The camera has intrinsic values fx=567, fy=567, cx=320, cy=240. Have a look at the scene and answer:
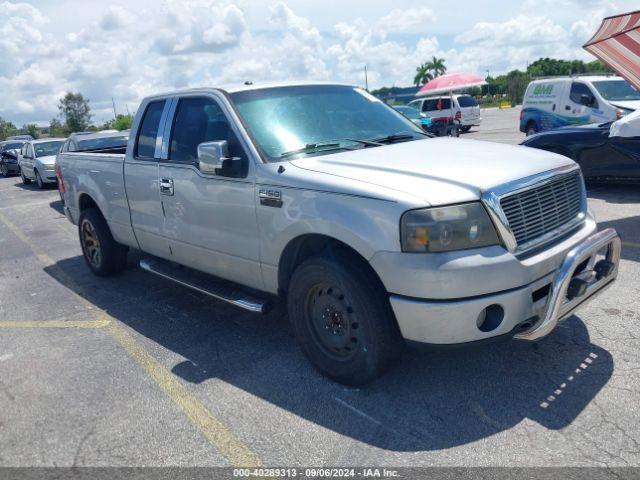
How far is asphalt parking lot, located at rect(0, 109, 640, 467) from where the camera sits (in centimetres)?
297

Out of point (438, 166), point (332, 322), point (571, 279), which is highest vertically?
point (438, 166)

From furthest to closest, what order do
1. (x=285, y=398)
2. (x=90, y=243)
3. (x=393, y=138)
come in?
(x=90, y=243) → (x=393, y=138) → (x=285, y=398)

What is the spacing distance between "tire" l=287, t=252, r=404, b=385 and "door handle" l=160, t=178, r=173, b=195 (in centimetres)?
165

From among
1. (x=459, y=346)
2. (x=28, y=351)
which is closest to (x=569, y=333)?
(x=459, y=346)

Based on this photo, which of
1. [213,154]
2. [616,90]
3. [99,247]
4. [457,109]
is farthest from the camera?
[457,109]

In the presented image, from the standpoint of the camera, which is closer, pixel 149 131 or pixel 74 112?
pixel 149 131

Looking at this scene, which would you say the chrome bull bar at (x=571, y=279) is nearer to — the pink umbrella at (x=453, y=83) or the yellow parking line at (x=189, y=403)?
the yellow parking line at (x=189, y=403)

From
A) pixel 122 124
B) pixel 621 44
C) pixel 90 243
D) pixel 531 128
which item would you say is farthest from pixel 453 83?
pixel 122 124

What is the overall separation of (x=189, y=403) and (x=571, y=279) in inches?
97.0

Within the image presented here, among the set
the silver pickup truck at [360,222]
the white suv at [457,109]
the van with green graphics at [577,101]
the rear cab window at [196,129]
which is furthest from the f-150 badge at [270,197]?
the white suv at [457,109]

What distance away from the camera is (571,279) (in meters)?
3.32

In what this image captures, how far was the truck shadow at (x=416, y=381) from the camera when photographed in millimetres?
3133

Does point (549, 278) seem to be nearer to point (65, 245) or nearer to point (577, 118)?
point (65, 245)

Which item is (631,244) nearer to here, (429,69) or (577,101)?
(577,101)
